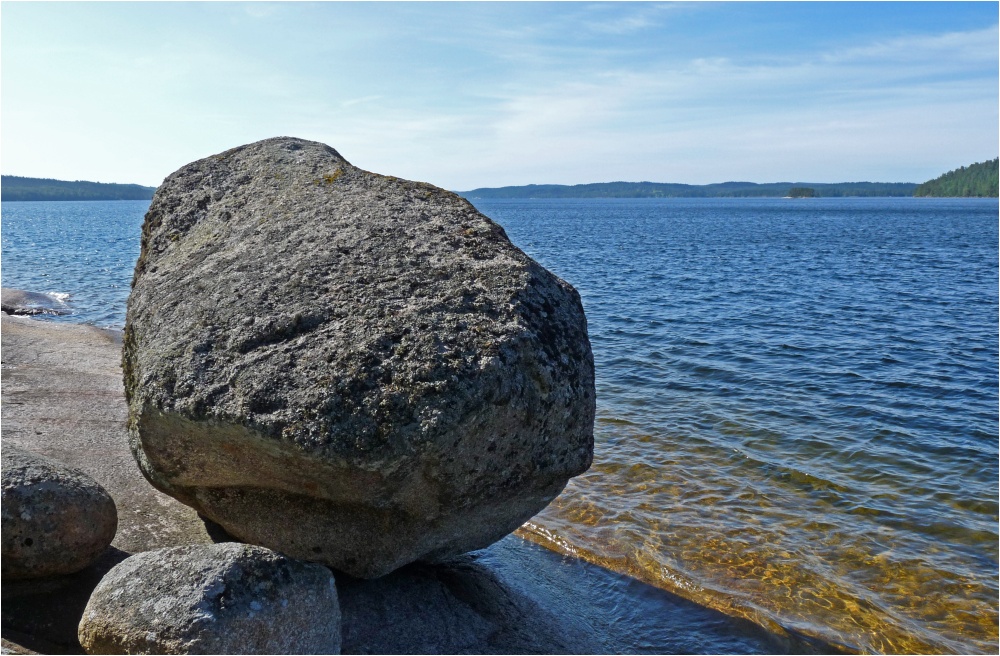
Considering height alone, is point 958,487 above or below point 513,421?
below

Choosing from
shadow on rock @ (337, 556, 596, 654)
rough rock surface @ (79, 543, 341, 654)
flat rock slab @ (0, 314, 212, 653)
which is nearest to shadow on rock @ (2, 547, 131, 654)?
flat rock slab @ (0, 314, 212, 653)

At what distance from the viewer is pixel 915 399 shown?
12.8 metres

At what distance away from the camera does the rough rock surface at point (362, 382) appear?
4180 mm

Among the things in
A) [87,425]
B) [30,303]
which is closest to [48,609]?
[87,425]

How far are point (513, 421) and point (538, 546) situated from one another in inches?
129

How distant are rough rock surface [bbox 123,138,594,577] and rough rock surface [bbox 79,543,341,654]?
1.84 feet

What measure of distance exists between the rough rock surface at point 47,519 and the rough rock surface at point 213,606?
2.72 feet

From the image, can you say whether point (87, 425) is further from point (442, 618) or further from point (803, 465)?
point (803, 465)

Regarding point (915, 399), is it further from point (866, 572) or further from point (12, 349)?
point (12, 349)

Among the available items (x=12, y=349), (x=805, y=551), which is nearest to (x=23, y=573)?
(x=805, y=551)

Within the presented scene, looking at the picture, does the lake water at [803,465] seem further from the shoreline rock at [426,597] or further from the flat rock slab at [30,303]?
the flat rock slab at [30,303]

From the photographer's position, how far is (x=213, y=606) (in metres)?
3.81

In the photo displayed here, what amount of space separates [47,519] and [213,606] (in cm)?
162

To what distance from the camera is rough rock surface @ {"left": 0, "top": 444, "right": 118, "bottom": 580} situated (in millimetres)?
4582
